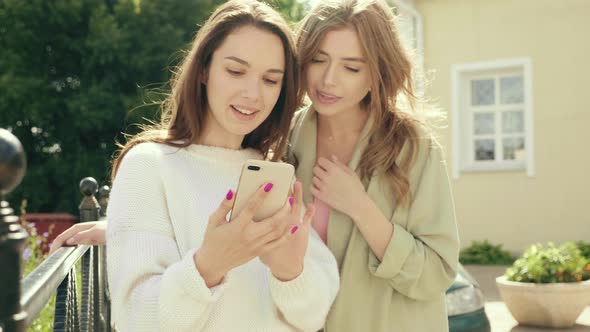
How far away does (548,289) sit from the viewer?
A: 6.75m

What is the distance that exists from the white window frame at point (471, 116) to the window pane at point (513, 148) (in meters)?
0.16

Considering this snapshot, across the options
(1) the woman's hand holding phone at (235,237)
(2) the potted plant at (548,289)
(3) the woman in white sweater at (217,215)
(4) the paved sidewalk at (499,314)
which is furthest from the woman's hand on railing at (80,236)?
(2) the potted plant at (548,289)

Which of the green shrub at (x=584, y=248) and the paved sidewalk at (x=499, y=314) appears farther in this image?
the green shrub at (x=584, y=248)

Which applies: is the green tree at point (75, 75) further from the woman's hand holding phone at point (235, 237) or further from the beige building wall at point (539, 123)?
the woman's hand holding phone at point (235, 237)

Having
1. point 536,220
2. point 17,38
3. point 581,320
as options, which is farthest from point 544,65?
point 17,38

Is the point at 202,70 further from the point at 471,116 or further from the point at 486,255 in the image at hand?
the point at 471,116

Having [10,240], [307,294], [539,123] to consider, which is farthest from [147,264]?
[539,123]

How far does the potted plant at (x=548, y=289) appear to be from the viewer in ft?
22.1

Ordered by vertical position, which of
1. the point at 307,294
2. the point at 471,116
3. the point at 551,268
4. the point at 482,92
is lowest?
the point at 551,268

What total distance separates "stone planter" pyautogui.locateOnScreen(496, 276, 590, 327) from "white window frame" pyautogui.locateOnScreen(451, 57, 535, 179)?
4.97m

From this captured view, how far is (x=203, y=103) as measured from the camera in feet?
7.02

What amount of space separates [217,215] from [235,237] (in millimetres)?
61

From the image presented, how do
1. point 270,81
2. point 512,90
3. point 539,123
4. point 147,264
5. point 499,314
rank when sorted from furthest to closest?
point 512,90, point 539,123, point 499,314, point 270,81, point 147,264

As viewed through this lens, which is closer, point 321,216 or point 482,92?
point 321,216
